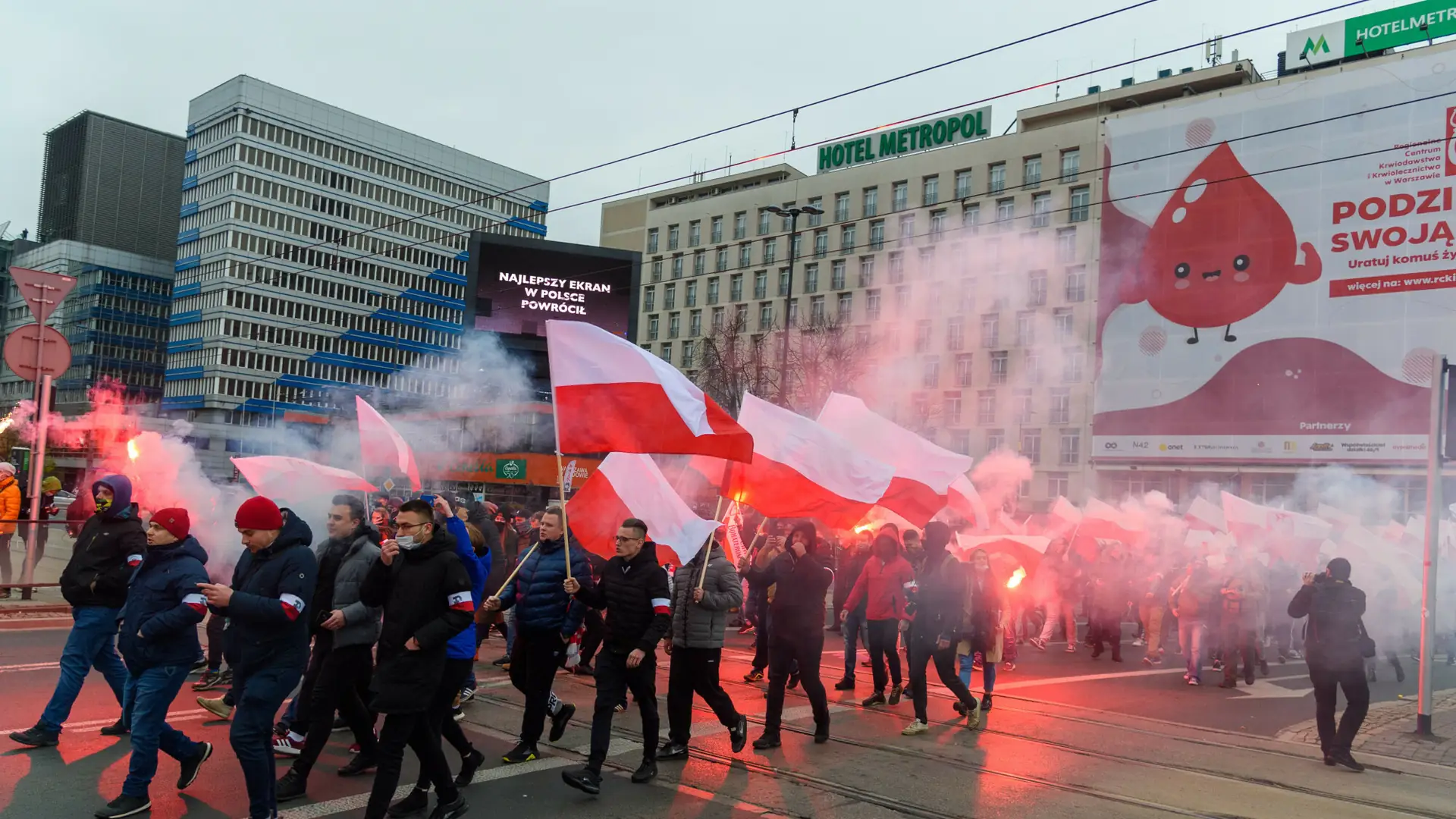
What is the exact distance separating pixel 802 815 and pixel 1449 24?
50774 millimetres

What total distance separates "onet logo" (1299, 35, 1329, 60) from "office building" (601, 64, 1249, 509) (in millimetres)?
5167

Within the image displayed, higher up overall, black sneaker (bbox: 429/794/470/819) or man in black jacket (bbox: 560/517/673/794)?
man in black jacket (bbox: 560/517/673/794)

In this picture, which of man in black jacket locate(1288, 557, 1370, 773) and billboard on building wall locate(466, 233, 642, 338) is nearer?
man in black jacket locate(1288, 557, 1370, 773)

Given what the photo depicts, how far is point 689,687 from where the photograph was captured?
304 inches

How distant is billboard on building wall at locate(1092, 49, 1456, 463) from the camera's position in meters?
42.1

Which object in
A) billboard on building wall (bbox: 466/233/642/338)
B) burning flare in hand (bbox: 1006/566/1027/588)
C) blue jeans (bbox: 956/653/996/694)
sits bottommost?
blue jeans (bbox: 956/653/996/694)

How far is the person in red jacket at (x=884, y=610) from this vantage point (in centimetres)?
1048

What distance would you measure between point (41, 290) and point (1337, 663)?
16055mm

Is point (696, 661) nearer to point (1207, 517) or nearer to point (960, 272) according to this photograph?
point (1207, 517)

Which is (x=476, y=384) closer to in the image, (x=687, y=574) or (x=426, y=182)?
(x=687, y=574)

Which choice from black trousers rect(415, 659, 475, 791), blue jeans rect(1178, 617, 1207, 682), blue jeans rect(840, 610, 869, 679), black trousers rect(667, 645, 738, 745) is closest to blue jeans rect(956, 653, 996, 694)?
blue jeans rect(840, 610, 869, 679)

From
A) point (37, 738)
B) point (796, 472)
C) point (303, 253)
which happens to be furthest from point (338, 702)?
point (303, 253)

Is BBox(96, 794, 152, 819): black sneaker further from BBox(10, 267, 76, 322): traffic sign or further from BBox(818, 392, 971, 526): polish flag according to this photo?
BBox(10, 267, 76, 322): traffic sign

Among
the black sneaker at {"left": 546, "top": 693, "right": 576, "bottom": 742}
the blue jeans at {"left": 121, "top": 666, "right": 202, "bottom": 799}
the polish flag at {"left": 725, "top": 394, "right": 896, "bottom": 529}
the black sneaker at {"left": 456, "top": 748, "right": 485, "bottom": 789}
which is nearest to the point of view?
the blue jeans at {"left": 121, "top": 666, "right": 202, "bottom": 799}
